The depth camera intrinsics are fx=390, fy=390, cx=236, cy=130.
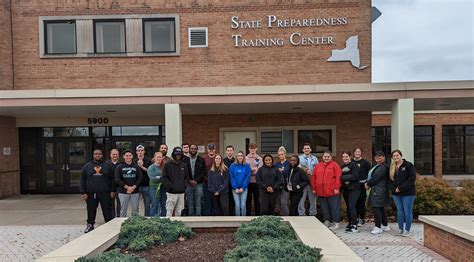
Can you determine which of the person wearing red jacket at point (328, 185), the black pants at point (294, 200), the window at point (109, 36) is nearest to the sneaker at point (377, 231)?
the person wearing red jacket at point (328, 185)

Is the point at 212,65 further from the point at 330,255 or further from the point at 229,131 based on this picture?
the point at 330,255

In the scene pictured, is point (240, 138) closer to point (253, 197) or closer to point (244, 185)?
point (253, 197)

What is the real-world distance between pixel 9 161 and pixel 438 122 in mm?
20163

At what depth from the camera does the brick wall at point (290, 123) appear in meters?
14.4

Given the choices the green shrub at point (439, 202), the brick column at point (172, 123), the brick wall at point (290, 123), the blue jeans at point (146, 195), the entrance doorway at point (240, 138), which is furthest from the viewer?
the entrance doorway at point (240, 138)

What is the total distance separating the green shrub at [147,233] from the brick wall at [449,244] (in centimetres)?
402

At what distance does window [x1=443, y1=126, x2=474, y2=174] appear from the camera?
21.1 meters

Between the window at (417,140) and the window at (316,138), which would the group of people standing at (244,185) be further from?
the window at (417,140)

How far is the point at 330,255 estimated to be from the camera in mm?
4430

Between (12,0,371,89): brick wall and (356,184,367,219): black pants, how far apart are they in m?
6.73

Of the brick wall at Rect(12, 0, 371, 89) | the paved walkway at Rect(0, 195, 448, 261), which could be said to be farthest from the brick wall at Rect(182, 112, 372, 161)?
the paved walkway at Rect(0, 195, 448, 261)

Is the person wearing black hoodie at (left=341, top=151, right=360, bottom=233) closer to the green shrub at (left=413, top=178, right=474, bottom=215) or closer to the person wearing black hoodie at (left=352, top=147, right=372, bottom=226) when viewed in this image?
the person wearing black hoodie at (left=352, top=147, right=372, bottom=226)

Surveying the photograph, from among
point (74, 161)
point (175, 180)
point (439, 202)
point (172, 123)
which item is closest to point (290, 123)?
point (172, 123)

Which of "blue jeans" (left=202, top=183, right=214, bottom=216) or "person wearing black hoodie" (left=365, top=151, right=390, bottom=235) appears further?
"blue jeans" (left=202, top=183, right=214, bottom=216)
